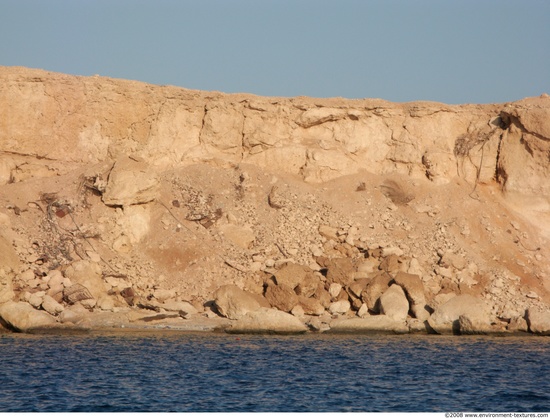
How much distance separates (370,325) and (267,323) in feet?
10.8

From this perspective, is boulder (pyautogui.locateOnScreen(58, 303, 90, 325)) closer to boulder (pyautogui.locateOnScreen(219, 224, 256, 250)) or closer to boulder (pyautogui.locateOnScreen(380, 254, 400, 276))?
boulder (pyautogui.locateOnScreen(219, 224, 256, 250))

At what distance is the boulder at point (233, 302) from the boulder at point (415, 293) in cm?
488

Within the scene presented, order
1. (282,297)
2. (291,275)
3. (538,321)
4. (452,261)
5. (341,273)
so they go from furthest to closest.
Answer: (452,261)
(341,273)
(291,275)
(282,297)
(538,321)

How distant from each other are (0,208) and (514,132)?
20232 mm

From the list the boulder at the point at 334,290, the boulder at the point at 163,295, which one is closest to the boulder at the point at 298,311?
the boulder at the point at 334,290

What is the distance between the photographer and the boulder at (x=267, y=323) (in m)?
28.9

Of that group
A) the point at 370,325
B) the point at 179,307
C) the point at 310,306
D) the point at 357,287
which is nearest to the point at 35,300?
the point at 179,307

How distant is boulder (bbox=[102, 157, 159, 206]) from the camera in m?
34.4

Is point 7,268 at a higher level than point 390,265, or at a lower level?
lower

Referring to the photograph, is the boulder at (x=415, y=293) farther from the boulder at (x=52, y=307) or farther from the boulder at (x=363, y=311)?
the boulder at (x=52, y=307)

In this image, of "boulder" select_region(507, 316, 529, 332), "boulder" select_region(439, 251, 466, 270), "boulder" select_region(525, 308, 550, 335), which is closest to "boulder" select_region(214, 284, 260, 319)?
"boulder" select_region(439, 251, 466, 270)

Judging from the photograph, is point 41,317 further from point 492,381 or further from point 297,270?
point 492,381

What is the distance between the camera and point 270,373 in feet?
71.8

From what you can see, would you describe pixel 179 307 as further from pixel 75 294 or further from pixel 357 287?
pixel 357 287
